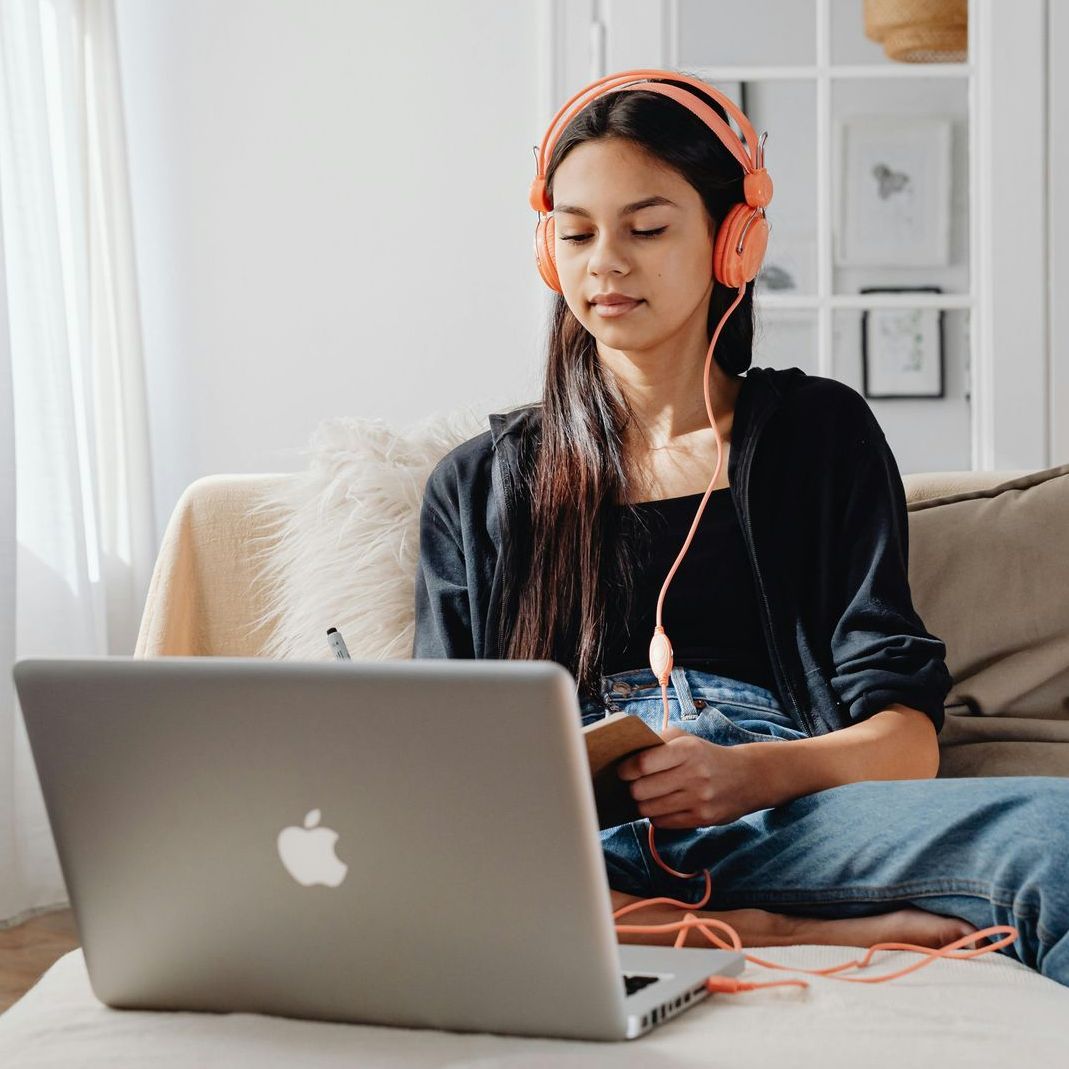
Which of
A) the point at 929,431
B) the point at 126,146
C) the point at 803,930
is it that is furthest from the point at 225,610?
the point at 929,431

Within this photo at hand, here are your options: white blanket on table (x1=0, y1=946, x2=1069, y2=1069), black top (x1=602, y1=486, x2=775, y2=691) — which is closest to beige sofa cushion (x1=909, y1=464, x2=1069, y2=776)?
black top (x1=602, y1=486, x2=775, y2=691)

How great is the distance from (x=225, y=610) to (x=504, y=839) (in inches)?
42.4

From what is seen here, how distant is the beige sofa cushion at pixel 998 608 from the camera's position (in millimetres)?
1536

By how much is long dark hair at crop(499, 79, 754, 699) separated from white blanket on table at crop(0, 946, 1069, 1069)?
54 cm

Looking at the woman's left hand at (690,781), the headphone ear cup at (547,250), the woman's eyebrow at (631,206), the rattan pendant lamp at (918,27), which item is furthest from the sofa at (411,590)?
the rattan pendant lamp at (918,27)

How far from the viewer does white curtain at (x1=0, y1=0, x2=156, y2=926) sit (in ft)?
7.59

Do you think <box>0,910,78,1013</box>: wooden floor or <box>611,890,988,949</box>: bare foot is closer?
<box>611,890,988,949</box>: bare foot

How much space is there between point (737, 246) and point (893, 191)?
48.0 inches

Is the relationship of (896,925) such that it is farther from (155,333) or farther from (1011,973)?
(155,333)

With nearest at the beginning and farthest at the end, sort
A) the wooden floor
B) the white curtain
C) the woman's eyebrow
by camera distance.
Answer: the woman's eyebrow → the wooden floor → the white curtain

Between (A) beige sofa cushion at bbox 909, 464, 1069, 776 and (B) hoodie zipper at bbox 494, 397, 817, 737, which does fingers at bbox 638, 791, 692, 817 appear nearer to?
(B) hoodie zipper at bbox 494, 397, 817, 737

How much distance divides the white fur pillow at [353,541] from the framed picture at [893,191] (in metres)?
1.11

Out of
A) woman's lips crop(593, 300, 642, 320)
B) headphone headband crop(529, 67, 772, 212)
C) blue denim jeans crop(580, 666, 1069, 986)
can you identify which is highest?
headphone headband crop(529, 67, 772, 212)

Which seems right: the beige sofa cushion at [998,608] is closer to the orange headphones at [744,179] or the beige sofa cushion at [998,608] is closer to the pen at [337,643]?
→ the orange headphones at [744,179]
